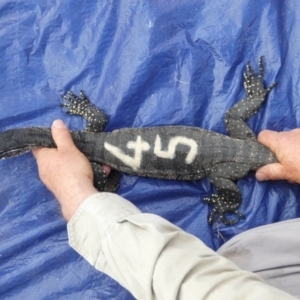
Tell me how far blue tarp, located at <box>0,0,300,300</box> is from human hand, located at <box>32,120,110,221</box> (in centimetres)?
17

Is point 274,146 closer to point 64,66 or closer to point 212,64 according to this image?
point 212,64

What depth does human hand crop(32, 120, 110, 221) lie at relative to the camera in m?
2.43

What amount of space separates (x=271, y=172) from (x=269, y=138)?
206mm

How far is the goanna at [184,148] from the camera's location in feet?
9.80

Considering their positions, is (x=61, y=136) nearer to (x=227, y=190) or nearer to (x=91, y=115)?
(x=91, y=115)

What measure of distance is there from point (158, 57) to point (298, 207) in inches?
50.6

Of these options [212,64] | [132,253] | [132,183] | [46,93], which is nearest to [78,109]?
[46,93]

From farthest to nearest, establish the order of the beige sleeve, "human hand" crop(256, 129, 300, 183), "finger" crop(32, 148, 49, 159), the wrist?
"finger" crop(32, 148, 49, 159), "human hand" crop(256, 129, 300, 183), the wrist, the beige sleeve

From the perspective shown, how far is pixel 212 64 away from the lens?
3076 mm

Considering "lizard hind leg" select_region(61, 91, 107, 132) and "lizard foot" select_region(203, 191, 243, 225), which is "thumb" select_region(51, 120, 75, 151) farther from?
"lizard foot" select_region(203, 191, 243, 225)

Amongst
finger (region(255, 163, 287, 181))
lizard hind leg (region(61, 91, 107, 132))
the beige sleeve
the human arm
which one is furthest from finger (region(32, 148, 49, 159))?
finger (region(255, 163, 287, 181))

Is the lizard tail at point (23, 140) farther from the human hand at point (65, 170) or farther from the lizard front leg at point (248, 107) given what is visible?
the lizard front leg at point (248, 107)

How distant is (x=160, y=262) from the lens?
1.73m

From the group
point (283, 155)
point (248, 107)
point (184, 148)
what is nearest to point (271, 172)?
point (283, 155)
